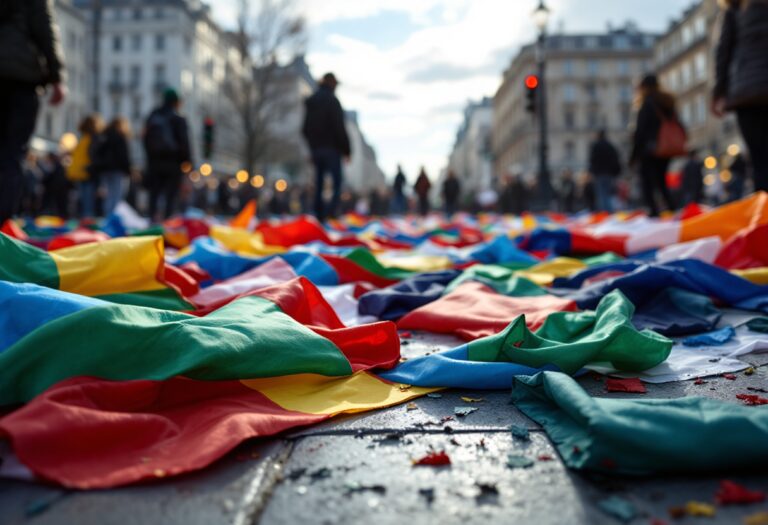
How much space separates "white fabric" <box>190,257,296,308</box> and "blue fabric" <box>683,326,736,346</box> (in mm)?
1719

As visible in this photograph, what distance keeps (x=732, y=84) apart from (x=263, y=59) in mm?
23533

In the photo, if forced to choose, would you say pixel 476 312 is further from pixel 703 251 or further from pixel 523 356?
pixel 703 251

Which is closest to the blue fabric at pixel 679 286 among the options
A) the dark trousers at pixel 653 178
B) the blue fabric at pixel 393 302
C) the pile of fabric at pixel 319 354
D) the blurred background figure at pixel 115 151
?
the pile of fabric at pixel 319 354

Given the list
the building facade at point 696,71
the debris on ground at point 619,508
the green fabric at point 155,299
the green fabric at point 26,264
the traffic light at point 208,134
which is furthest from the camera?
the building facade at point 696,71

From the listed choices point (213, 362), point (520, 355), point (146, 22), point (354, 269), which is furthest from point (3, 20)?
point (146, 22)

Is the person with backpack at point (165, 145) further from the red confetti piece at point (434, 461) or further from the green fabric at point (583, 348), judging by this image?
the red confetti piece at point (434, 461)

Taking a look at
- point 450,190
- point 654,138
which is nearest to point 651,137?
point 654,138

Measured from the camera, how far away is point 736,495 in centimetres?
98

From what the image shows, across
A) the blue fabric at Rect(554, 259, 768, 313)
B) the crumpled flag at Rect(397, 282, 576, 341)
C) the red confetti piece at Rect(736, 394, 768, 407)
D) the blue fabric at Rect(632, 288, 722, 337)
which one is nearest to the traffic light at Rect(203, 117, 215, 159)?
the crumpled flag at Rect(397, 282, 576, 341)

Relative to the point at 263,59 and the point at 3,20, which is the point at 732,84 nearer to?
the point at 3,20

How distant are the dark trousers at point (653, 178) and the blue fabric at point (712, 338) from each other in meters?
5.18

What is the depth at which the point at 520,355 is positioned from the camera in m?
1.72

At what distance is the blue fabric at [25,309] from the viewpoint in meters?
1.62

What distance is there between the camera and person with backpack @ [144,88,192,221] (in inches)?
299
